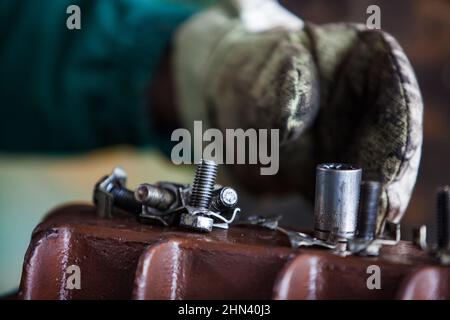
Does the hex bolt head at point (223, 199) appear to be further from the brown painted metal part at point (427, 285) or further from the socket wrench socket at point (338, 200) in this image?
the brown painted metal part at point (427, 285)

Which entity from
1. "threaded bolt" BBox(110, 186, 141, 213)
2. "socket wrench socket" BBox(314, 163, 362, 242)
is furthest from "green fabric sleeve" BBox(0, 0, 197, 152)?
"socket wrench socket" BBox(314, 163, 362, 242)

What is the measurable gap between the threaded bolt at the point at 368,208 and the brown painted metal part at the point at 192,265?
2 cm

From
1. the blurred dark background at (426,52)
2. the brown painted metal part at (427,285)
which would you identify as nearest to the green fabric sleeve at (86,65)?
the blurred dark background at (426,52)

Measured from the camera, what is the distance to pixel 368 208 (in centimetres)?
60

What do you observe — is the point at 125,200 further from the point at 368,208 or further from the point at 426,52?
the point at 426,52

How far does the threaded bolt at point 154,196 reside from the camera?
2.09 ft

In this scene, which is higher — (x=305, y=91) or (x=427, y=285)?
(x=305, y=91)

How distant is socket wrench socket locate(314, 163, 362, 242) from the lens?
1.92 feet

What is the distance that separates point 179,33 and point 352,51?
0.38m

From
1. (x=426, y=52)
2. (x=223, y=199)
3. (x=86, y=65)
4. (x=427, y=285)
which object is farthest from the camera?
(x=426, y=52)

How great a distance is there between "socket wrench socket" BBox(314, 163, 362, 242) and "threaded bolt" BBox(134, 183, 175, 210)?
0.49 feet

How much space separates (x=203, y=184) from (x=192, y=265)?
83mm

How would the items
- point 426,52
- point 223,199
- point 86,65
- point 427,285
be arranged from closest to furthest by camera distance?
point 427,285, point 223,199, point 86,65, point 426,52

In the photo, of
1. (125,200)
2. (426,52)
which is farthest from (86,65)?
(426,52)
